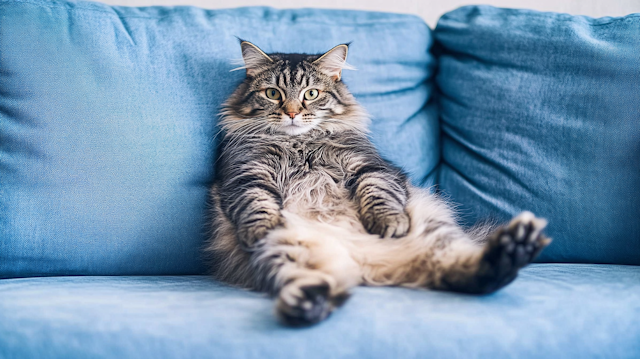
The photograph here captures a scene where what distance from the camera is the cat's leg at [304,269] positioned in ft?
3.21

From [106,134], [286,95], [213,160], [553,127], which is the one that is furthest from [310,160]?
[553,127]

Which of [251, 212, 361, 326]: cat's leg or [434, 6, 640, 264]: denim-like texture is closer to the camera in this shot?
[251, 212, 361, 326]: cat's leg

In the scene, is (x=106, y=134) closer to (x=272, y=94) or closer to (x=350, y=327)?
(x=272, y=94)

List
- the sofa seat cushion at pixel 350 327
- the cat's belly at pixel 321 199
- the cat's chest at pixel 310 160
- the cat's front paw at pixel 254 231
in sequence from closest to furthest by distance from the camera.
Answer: the sofa seat cushion at pixel 350 327, the cat's front paw at pixel 254 231, the cat's belly at pixel 321 199, the cat's chest at pixel 310 160

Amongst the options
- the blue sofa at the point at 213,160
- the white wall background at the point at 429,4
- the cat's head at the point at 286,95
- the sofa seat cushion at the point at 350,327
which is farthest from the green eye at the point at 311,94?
the white wall background at the point at 429,4

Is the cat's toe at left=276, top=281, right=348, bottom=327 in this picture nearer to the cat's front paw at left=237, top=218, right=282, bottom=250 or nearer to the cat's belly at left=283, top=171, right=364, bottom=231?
the cat's front paw at left=237, top=218, right=282, bottom=250

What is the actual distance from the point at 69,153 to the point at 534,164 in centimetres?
162

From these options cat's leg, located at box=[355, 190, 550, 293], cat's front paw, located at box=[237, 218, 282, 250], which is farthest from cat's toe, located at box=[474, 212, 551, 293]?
cat's front paw, located at box=[237, 218, 282, 250]

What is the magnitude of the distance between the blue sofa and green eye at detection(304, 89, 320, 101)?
0.80 feet

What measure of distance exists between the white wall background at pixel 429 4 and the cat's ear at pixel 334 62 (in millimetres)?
816

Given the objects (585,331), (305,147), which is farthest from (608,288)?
(305,147)

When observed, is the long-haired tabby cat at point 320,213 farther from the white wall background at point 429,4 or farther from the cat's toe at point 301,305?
the white wall background at point 429,4

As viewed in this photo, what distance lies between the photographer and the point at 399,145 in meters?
1.84

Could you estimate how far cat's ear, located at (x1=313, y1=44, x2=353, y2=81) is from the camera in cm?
162
